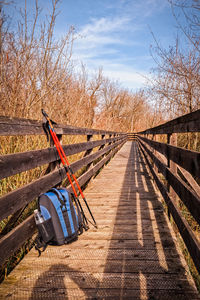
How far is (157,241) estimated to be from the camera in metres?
2.33

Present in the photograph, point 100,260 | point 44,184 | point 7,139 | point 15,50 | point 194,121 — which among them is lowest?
point 100,260

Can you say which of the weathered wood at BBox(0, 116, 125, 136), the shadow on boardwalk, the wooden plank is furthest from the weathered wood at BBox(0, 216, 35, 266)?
the weathered wood at BBox(0, 116, 125, 136)

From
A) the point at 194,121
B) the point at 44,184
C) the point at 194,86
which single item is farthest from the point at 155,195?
the point at 194,86

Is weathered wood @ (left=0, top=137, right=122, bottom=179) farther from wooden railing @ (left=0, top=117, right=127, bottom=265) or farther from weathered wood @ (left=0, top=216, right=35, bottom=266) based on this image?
weathered wood @ (left=0, top=216, right=35, bottom=266)

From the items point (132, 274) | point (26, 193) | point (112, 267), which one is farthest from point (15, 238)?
point (132, 274)

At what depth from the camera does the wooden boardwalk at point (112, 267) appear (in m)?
Answer: 1.61

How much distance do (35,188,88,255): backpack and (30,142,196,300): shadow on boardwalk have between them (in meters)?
0.27

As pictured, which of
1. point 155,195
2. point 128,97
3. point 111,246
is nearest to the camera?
point 111,246

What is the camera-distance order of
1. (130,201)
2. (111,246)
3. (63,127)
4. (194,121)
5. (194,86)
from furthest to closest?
(194,86) < (130,201) < (63,127) < (111,246) < (194,121)

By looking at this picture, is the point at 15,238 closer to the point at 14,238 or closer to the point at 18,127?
the point at 14,238

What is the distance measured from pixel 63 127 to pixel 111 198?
70.7 inches

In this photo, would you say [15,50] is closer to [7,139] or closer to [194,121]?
[7,139]

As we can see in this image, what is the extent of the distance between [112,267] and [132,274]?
0.63ft

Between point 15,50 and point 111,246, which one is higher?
point 15,50
